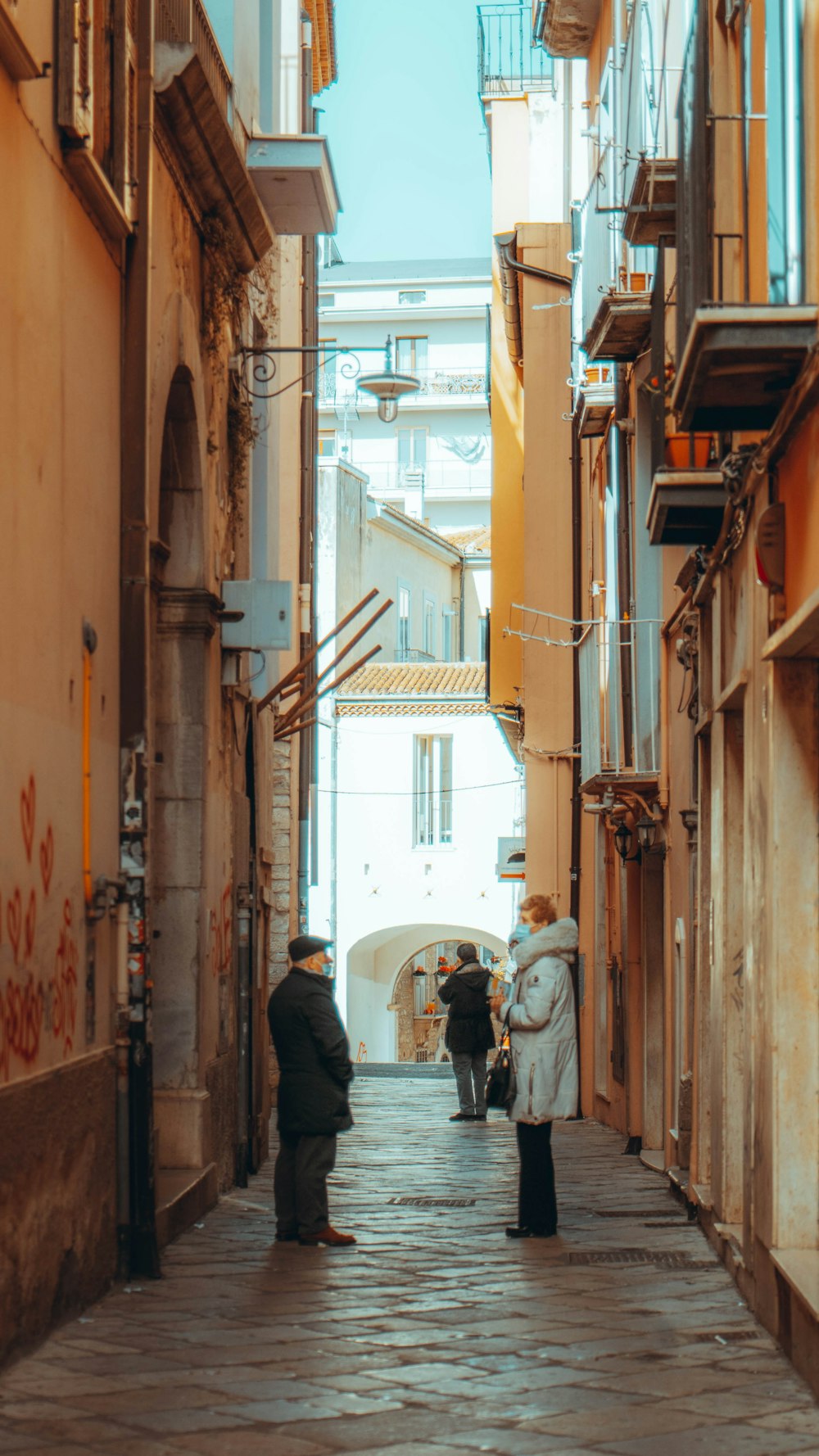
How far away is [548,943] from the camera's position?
999cm

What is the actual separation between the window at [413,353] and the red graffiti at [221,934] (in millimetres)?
49070

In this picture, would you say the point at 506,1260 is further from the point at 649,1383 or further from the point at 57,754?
the point at 57,754

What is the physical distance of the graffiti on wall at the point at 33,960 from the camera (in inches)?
265

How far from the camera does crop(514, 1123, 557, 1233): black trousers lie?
32.1ft

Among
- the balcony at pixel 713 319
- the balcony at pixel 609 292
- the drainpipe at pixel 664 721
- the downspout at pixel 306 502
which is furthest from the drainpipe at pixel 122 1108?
the downspout at pixel 306 502

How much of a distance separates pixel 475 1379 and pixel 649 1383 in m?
0.58

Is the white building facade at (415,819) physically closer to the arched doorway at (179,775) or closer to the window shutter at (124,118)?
the arched doorway at (179,775)

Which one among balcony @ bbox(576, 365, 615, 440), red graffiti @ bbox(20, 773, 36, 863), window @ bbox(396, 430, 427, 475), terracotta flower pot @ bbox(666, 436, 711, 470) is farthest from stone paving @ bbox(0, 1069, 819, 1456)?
window @ bbox(396, 430, 427, 475)

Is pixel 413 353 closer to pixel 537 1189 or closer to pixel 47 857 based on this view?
pixel 537 1189

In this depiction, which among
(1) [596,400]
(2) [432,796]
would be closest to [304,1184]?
(1) [596,400]

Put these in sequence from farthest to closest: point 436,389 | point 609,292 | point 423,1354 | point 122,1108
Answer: point 436,389, point 609,292, point 122,1108, point 423,1354

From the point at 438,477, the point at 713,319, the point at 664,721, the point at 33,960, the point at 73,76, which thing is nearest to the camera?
the point at 713,319

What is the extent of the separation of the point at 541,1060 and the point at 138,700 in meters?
2.70

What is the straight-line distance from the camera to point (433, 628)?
5103 centimetres
